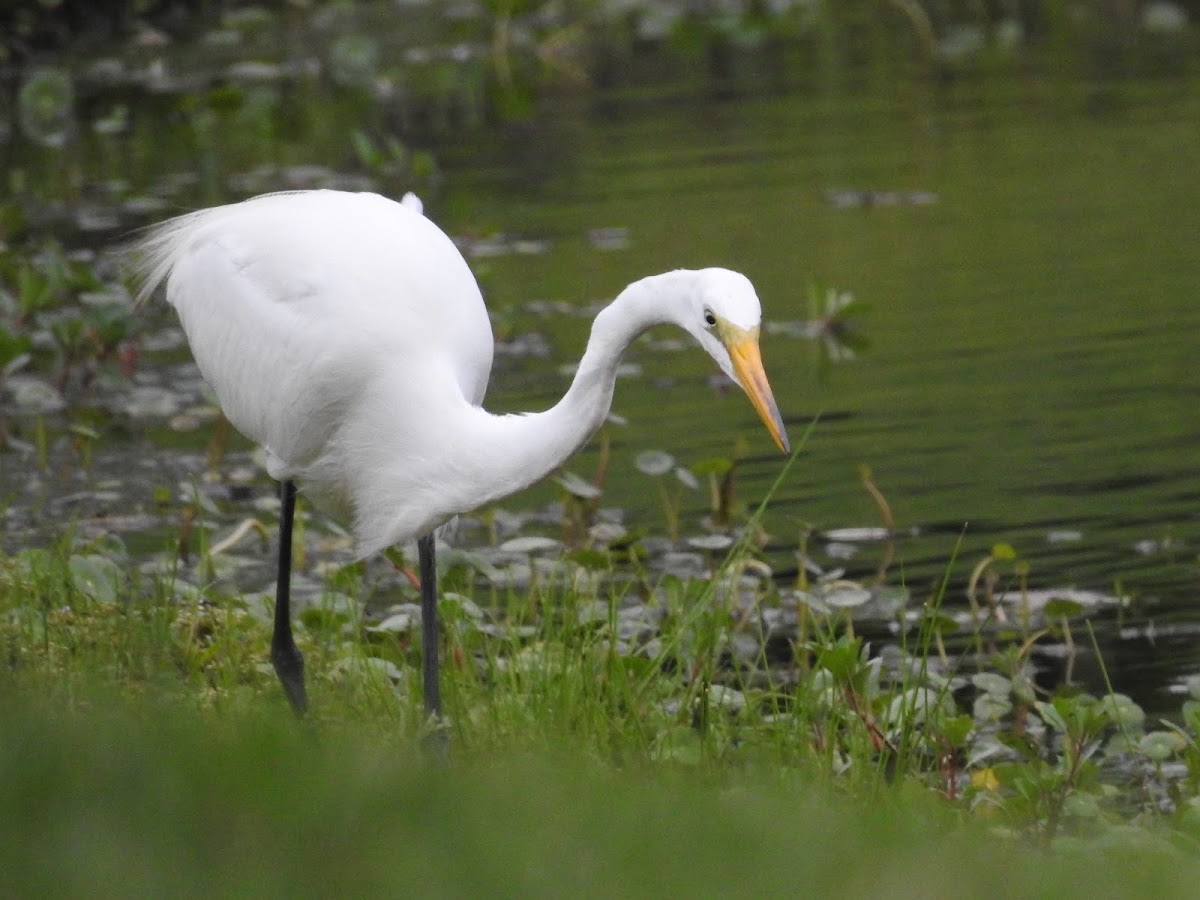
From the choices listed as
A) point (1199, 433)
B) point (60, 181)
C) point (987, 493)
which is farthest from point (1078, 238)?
point (60, 181)

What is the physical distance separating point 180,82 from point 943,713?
12538mm

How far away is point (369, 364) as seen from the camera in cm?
458

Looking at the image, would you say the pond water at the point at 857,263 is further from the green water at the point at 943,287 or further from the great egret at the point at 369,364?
the great egret at the point at 369,364

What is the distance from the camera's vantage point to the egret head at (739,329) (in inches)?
143

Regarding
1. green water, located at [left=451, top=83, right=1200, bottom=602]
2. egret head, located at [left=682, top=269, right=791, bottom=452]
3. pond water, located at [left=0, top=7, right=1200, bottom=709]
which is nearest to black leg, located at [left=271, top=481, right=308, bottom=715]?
pond water, located at [left=0, top=7, right=1200, bottom=709]

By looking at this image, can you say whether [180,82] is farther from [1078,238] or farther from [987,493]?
[987,493]

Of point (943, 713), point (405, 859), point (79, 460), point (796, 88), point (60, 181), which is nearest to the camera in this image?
point (405, 859)

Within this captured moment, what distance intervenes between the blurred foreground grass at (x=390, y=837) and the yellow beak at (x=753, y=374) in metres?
0.85

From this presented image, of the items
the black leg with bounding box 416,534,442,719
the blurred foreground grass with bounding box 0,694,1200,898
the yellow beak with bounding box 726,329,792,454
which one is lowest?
the black leg with bounding box 416,534,442,719

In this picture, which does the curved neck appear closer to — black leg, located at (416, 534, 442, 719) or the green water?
black leg, located at (416, 534, 442, 719)

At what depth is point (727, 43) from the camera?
1778 centimetres

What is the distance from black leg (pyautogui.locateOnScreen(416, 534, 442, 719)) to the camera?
178 inches

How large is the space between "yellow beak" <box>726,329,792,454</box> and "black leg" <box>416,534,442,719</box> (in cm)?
107

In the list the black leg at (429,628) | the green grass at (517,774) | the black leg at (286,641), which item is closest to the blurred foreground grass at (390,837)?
the green grass at (517,774)
